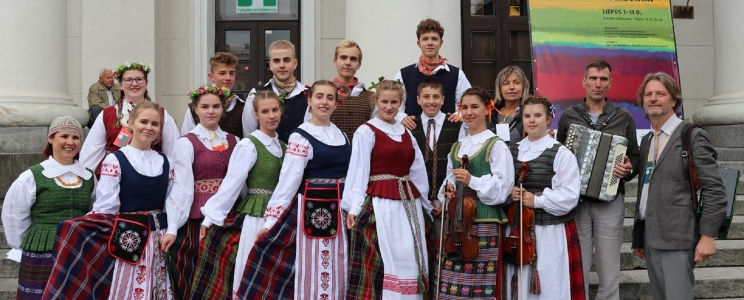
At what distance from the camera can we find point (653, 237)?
4.81 m

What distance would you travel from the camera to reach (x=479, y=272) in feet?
16.5

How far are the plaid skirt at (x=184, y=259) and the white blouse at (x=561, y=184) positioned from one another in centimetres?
221

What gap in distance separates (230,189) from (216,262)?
508mm

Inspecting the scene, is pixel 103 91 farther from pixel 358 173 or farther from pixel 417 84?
pixel 358 173

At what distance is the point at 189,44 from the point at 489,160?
6154 millimetres

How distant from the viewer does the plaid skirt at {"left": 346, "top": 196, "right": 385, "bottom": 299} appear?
5133mm

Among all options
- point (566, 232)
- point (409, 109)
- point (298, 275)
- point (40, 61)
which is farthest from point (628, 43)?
point (40, 61)

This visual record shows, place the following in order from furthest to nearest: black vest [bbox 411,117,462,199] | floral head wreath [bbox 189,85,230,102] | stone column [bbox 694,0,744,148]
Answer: stone column [bbox 694,0,744,148], black vest [bbox 411,117,462,199], floral head wreath [bbox 189,85,230,102]

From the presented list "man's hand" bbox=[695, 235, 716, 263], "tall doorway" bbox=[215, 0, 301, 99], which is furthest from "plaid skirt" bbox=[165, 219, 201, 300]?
"tall doorway" bbox=[215, 0, 301, 99]

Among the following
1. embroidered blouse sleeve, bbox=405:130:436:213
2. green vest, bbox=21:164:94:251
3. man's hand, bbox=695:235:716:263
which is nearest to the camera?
man's hand, bbox=695:235:716:263

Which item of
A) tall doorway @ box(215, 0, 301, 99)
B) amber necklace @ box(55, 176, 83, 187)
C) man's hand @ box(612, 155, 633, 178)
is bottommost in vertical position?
amber necklace @ box(55, 176, 83, 187)

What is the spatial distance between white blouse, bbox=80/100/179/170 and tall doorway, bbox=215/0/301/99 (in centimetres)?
494

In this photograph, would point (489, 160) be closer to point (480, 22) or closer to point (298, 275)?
point (298, 275)

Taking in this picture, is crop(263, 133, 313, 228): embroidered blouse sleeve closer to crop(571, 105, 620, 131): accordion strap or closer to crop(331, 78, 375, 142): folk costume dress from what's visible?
crop(331, 78, 375, 142): folk costume dress
